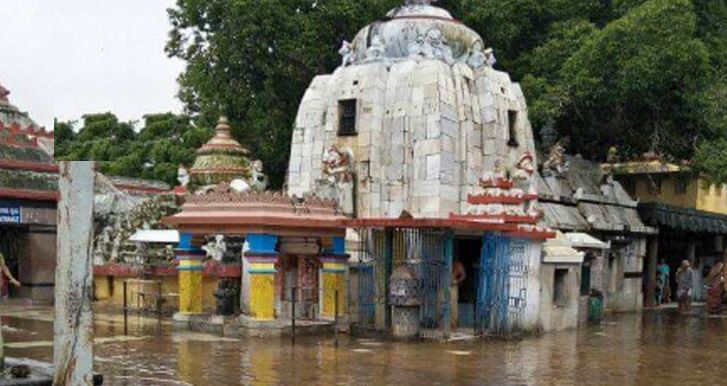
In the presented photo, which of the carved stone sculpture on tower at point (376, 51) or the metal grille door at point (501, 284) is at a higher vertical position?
the carved stone sculpture on tower at point (376, 51)

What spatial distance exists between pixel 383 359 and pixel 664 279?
19082mm

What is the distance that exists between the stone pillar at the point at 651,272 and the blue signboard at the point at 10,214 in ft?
64.6

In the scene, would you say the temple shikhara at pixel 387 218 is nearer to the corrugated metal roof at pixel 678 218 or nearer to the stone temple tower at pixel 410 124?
the stone temple tower at pixel 410 124

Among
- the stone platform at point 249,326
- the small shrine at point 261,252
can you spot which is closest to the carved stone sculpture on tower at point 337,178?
the small shrine at point 261,252

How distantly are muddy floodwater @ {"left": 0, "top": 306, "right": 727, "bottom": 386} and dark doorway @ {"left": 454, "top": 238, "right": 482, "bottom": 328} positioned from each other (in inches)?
79.1

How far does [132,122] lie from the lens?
56719 millimetres

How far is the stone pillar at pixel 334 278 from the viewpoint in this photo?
21.6 metres

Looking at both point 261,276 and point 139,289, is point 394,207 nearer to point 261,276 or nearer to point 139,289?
point 261,276

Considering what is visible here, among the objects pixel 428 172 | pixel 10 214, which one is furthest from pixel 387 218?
pixel 10 214

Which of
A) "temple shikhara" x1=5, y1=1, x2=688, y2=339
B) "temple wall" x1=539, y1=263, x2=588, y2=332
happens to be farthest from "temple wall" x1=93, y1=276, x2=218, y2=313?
"temple wall" x1=539, y1=263, x2=588, y2=332

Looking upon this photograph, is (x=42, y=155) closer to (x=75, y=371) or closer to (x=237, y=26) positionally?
(x=237, y=26)

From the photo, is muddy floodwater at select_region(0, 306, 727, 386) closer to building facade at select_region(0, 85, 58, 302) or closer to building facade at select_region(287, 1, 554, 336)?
building facade at select_region(287, 1, 554, 336)

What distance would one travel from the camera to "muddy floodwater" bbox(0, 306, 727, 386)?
1433 cm

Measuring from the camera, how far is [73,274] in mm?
9844
